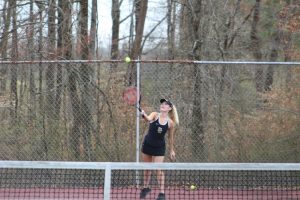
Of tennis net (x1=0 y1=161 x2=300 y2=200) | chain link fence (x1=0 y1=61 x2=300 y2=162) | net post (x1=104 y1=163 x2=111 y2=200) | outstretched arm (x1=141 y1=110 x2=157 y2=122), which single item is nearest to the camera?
net post (x1=104 y1=163 x2=111 y2=200)

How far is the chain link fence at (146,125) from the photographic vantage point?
938 centimetres

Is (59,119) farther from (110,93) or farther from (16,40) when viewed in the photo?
(16,40)

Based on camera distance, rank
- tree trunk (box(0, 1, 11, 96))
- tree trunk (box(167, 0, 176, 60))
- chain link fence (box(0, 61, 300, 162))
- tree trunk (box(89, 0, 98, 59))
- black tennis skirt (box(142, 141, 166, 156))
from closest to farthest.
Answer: black tennis skirt (box(142, 141, 166, 156))
chain link fence (box(0, 61, 300, 162))
tree trunk (box(0, 1, 11, 96))
tree trunk (box(89, 0, 98, 59))
tree trunk (box(167, 0, 176, 60))

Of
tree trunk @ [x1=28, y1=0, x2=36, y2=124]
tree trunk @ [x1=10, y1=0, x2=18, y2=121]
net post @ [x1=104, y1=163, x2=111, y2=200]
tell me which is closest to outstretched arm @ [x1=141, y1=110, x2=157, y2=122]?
net post @ [x1=104, y1=163, x2=111, y2=200]

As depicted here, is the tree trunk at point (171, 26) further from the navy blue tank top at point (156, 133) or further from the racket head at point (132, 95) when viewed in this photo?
the navy blue tank top at point (156, 133)

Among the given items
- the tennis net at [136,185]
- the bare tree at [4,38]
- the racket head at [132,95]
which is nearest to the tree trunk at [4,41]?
the bare tree at [4,38]

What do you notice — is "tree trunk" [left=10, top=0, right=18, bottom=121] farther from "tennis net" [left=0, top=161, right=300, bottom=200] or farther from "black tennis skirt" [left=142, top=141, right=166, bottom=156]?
"black tennis skirt" [left=142, top=141, right=166, bottom=156]

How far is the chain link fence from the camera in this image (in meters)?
9.38

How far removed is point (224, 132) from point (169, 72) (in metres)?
1.40

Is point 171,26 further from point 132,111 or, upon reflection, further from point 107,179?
point 107,179

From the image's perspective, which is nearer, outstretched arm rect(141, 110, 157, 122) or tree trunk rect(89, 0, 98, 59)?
outstretched arm rect(141, 110, 157, 122)

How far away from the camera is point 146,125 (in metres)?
9.33

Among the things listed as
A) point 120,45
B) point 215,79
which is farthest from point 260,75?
point 120,45

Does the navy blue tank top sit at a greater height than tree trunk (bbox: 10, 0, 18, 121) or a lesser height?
lesser
